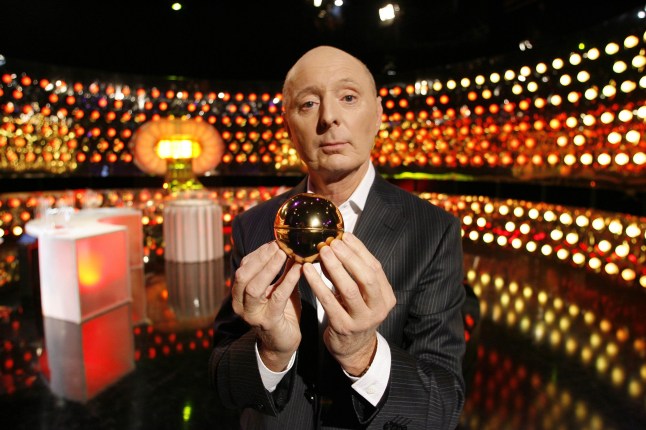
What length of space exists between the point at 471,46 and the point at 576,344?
9.41m

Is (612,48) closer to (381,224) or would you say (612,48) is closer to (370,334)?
(381,224)

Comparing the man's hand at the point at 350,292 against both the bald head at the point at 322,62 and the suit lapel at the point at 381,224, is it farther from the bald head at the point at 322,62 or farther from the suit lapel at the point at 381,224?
the bald head at the point at 322,62

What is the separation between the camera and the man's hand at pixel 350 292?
0.72m

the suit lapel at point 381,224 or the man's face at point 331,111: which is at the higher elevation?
the man's face at point 331,111

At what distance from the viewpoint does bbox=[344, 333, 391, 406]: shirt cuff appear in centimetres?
86

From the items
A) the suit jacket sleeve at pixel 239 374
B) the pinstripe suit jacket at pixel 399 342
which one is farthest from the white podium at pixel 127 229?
the pinstripe suit jacket at pixel 399 342

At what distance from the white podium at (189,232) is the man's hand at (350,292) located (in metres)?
4.84

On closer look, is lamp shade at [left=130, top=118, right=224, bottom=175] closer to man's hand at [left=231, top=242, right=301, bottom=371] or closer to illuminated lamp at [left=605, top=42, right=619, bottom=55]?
illuminated lamp at [left=605, top=42, right=619, bottom=55]

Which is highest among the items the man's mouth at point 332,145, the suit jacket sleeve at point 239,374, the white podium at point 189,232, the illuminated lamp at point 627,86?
the illuminated lamp at point 627,86

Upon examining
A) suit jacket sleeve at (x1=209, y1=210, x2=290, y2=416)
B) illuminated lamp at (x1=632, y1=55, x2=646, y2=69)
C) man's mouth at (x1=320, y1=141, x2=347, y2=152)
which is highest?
illuminated lamp at (x1=632, y1=55, x2=646, y2=69)

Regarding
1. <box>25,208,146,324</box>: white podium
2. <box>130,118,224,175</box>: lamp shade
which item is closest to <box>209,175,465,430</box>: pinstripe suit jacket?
<box>25,208,146,324</box>: white podium

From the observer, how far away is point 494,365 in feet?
9.07

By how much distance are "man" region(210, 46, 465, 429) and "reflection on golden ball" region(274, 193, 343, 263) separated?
7 centimetres

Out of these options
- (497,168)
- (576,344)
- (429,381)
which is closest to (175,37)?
(497,168)
